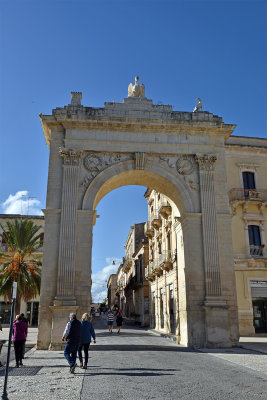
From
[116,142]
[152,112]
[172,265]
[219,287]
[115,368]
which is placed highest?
[152,112]

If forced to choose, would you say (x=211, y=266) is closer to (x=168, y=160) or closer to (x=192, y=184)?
(x=192, y=184)

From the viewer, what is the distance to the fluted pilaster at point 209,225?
16094 mm

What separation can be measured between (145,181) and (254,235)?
9.04 metres

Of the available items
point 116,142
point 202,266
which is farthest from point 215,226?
point 116,142

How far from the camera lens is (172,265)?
23.5 meters

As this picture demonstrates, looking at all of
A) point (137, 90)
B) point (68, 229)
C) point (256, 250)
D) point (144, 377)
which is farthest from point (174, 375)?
point (256, 250)

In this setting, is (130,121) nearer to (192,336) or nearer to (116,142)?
(116,142)

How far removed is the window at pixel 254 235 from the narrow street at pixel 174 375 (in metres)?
10.9

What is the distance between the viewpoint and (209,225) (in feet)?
55.4

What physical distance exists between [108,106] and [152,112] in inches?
84.7

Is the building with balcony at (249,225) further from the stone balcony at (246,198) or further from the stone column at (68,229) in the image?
the stone column at (68,229)

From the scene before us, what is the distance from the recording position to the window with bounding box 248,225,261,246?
77.0 ft

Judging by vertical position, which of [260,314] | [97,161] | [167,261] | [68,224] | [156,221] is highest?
[97,161]

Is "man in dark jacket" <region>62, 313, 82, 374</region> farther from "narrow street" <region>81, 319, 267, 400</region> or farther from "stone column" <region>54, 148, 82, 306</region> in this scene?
"stone column" <region>54, 148, 82, 306</region>
